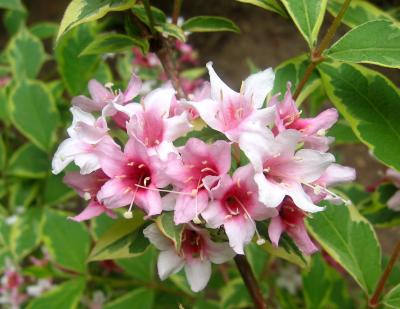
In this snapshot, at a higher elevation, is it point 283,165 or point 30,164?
point 283,165

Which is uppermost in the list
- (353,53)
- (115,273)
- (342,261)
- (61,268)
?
(353,53)

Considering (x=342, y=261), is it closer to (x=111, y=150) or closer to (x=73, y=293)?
(x=111, y=150)

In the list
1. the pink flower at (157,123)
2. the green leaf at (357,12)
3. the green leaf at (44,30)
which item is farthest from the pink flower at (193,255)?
the green leaf at (44,30)

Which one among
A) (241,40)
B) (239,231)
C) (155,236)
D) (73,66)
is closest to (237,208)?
(239,231)

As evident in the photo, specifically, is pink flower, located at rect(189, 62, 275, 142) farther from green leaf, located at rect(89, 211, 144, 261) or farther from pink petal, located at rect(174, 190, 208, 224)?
green leaf, located at rect(89, 211, 144, 261)

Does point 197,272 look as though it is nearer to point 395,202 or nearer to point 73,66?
point 395,202

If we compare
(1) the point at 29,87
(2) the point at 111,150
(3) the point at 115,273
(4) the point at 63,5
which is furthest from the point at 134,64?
(4) the point at 63,5

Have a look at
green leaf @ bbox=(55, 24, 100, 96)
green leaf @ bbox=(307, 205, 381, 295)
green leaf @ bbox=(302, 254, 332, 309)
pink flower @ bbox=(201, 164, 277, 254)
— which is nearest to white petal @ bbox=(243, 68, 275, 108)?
pink flower @ bbox=(201, 164, 277, 254)
